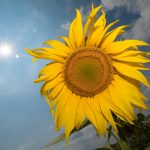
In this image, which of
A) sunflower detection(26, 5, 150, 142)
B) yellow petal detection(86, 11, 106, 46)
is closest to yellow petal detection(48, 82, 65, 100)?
sunflower detection(26, 5, 150, 142)

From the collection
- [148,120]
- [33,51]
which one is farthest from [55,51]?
[148,120]

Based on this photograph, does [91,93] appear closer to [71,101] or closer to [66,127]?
[71,101]

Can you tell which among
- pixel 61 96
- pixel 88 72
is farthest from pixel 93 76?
pixel 61 96

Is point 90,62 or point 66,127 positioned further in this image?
point 90,62

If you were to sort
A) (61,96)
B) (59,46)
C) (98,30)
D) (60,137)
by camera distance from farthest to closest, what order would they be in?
(61,96), (59,46), (98,30), (60,137)

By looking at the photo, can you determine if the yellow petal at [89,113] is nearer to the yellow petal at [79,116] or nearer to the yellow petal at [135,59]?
the yellow petal at [79,116]

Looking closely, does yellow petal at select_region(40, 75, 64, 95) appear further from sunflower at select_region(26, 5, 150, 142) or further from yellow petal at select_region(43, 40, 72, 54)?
yellow petal at select_region(43, 40, 72, 54)

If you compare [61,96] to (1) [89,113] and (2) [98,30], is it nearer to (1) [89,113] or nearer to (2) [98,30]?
(1) [89,113]
